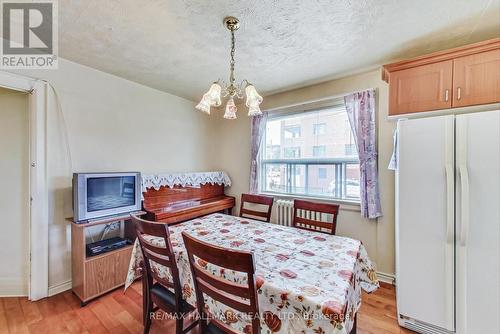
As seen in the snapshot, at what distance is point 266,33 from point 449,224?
203 centimetres

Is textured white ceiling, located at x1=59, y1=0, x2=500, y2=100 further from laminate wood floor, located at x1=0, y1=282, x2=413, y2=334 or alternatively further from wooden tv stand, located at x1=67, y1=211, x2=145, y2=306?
laminate wood floor, located at x1=0, y1=282, x2=413, y2=334

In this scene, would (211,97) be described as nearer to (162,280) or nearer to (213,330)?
(162,280)

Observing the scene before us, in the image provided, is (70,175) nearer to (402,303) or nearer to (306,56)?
(306,56)

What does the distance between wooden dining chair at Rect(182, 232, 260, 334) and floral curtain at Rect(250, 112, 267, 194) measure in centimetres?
232

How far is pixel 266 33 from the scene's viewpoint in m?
1.76

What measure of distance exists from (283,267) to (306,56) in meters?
2.00

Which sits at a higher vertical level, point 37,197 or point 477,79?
point 477,79

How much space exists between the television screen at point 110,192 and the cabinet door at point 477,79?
3.23m

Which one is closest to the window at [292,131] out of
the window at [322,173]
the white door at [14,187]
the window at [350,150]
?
the window at [322,173]

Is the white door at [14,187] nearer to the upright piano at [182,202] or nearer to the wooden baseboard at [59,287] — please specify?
the wooden baseboard at [59,287]

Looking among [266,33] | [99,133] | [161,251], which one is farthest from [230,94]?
[99,133]

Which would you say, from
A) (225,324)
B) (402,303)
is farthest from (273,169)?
(225,324)

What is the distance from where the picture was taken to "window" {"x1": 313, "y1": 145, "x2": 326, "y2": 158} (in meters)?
2.86

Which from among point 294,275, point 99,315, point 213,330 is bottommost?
point 99,315
